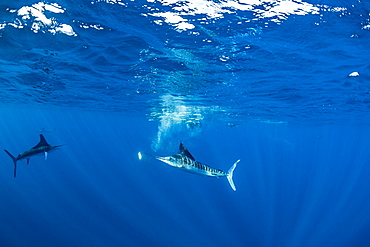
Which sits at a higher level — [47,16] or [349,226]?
[47,16]

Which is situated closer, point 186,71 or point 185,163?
point 185,163

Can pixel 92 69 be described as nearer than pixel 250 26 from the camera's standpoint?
No

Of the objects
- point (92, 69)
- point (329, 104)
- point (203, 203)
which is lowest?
point (203, 203)

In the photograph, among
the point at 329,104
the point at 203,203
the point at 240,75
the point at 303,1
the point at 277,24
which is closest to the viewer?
the point at 303,1

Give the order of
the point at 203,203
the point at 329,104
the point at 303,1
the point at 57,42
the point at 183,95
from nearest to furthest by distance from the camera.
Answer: the point at 303,1 < the point at 57,42 < the point at 183,95 < the point at 329,104 < the point at 203,203

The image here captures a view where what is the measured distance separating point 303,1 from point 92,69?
1374 cm

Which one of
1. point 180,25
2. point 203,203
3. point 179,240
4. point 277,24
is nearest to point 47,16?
point 180,25

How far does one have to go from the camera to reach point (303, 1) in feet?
26.7

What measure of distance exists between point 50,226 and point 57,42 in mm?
20730

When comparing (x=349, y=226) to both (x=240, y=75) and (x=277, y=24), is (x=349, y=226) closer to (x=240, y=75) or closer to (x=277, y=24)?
(x=240, y=75)

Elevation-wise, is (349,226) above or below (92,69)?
below

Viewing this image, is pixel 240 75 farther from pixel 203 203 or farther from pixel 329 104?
pixel 203 203

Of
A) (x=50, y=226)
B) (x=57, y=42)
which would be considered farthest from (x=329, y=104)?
(x=50, y=226)

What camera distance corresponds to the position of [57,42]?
495 inches
